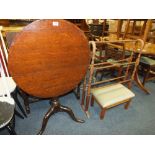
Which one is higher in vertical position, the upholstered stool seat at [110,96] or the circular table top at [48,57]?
the circular table top at [48,57]

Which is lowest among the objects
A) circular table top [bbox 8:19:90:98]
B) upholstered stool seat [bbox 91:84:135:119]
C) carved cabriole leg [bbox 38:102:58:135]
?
carved cabriole leg [bbox 38:102:58:135]

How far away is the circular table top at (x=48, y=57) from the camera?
1130 millimetres

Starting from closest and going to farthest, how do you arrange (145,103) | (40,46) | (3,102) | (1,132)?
(40,46) → (3,102) → (1,132) → (145,103)

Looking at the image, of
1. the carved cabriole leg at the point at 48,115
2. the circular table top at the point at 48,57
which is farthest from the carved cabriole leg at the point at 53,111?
the circular table top at the point at 48,57

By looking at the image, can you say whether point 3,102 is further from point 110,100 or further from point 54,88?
point 110,100

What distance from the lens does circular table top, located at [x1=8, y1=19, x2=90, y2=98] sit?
1130 millimetres

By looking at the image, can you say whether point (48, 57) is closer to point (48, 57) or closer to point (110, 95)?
point (48, 57)

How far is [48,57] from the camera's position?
A: 1.25 meters

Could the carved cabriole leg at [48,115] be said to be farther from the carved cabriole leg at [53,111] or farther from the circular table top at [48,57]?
the circular table top at [48,57]

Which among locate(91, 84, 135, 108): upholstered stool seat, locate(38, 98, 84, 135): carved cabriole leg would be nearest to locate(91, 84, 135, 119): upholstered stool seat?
locate(91, 84, 135, 108): upholstered stool seat

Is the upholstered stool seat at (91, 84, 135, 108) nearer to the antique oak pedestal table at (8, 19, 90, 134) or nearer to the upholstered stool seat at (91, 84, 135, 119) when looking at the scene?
the upholstered stool seat at (91, 84, 135, 119)
